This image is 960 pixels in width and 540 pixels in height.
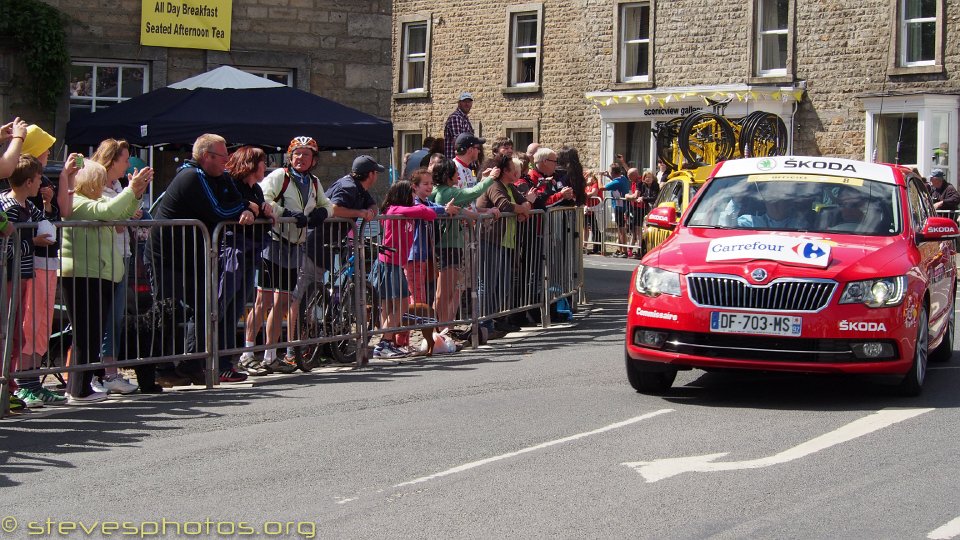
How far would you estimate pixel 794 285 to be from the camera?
9102mm

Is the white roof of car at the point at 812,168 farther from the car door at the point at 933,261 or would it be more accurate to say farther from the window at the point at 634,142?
the window at the point at 634,142

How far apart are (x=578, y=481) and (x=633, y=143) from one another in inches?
1240

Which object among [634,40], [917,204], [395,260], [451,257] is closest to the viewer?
[917,204]

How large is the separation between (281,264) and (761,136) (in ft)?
55.2

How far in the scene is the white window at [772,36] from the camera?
34.4m

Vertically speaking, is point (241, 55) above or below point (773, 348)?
above

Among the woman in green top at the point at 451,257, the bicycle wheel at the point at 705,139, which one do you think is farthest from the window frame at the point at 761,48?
the woman in green top at the point at 451,257

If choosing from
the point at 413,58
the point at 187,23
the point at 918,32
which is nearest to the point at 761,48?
the point at 918,32

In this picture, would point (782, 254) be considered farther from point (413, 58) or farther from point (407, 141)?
point (407, 141)

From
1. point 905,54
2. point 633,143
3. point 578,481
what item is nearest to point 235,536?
point 578,481

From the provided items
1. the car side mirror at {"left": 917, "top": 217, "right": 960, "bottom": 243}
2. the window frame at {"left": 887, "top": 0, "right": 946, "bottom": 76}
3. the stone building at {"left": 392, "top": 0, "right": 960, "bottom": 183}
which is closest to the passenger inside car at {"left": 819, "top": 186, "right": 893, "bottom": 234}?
the car side mirror at {"left": 917, "top": 217, "right": 960, "bottom": 243}

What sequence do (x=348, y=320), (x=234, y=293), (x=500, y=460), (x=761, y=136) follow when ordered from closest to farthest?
(x=500, y=460) < (x=234, y=293) < (x=348, y=320) < (x=761, y=136)

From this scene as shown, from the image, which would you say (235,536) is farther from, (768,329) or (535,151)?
(535,151)

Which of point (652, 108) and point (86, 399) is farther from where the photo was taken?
point (652, 108)
